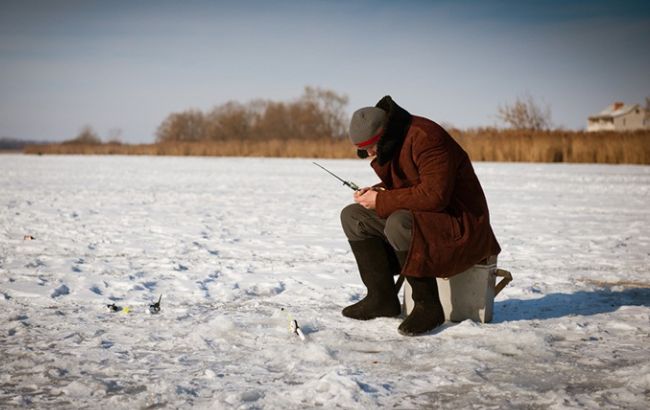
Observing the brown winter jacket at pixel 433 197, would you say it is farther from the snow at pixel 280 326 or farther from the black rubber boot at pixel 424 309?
the snow at pixel 280 326

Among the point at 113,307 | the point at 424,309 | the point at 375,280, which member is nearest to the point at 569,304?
the point at 424,309

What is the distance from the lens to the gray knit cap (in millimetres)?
3301

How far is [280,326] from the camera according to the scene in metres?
3.51

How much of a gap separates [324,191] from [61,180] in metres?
6.81

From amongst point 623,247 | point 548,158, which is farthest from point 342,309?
point 548,158

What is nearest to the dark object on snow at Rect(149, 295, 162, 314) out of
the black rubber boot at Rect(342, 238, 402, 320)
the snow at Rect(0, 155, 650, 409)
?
the snow at Rect(0, 155, 650, 409)

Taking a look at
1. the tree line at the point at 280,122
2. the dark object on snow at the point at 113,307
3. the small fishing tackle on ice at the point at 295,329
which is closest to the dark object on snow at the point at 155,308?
the dark object on snow at the point at 113,307

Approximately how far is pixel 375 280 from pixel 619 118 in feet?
334

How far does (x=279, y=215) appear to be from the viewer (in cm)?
905

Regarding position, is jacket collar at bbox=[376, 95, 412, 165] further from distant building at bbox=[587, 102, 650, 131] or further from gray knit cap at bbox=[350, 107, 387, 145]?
distant building at bbox=[587, 102, 650, 131]

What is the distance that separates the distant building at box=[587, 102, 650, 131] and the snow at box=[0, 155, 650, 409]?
9451cm

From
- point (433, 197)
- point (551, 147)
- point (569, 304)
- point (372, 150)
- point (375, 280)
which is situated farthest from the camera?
point (551, 147)

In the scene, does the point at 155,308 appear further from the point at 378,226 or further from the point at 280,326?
the point at 378,226

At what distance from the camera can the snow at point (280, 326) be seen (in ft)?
8.36
